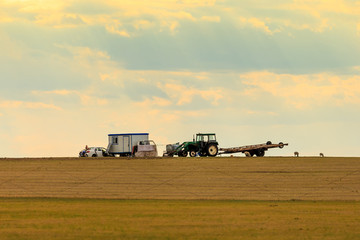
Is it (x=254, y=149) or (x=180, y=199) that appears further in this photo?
(x=254, y=149)

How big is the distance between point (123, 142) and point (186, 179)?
2902cm

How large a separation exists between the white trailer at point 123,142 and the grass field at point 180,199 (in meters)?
15.2

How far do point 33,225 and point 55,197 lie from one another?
17506 mm

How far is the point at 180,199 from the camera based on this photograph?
44.7 meters

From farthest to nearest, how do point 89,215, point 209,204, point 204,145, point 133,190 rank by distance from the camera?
point 204,145
point 133,190
point 209,204
point 89,215

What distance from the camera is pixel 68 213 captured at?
3475 cm

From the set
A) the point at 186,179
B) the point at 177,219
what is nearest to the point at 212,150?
the point at 186,179

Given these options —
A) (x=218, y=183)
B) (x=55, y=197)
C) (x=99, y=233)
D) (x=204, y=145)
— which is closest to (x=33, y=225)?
(x=99, y=233)

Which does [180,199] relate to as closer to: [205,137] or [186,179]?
[186,179]

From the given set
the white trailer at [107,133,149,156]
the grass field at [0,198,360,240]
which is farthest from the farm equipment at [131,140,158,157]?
the grass field at [0,198,360,240]

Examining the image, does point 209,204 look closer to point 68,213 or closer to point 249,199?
point 249,199

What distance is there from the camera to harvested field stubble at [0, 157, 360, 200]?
4666cm

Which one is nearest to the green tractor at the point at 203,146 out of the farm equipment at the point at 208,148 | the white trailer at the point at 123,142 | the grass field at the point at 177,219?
the farm equipment at the point at 208,148

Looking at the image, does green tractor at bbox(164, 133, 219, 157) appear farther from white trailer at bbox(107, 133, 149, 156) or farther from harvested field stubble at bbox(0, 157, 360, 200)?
harvested field stubble at bbox(0, 157, 360, 200)
